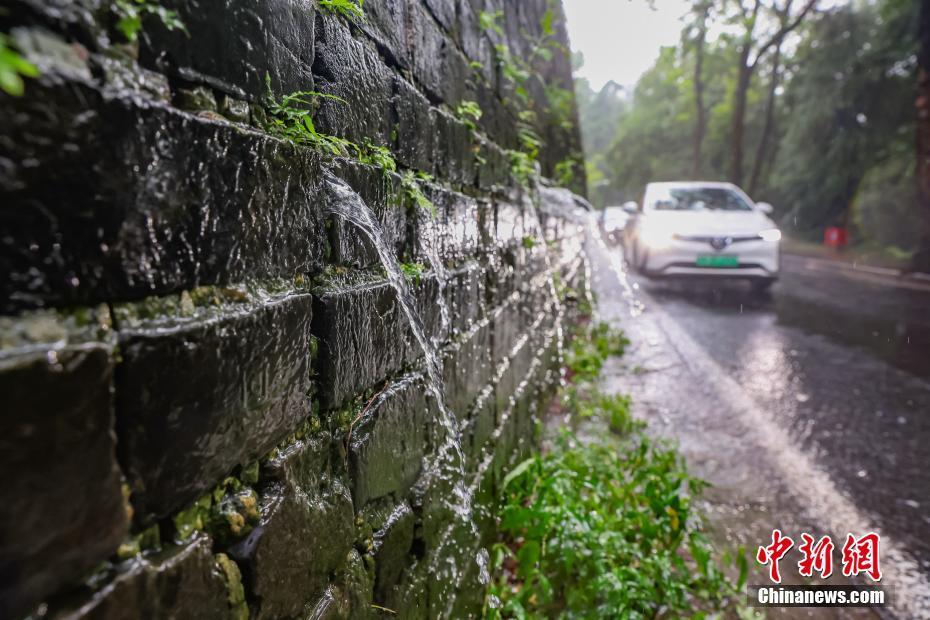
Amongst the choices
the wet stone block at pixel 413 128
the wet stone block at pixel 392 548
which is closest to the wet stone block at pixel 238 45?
the wet stone block at pixel 413 128

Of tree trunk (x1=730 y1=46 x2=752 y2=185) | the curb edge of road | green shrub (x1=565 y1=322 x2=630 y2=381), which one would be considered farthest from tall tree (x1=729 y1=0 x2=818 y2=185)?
green shrub (x1=565 y1=322 x2=630 y2=381)

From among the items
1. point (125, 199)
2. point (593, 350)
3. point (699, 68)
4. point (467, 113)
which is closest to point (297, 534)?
point (125, 199)

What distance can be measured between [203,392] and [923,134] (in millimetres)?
12931

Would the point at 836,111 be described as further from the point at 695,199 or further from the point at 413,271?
the point at 413,271

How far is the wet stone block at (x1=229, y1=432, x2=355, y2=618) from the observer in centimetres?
86

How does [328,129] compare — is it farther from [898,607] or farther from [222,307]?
[898,607]

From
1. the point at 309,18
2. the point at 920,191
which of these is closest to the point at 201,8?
the point at 309,18

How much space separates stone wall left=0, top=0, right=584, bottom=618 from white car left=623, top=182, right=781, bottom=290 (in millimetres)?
6772

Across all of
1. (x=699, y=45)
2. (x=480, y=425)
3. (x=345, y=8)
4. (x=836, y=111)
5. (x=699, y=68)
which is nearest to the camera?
(x=345, y=8)

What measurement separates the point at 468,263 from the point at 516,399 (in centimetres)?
107

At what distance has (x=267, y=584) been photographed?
2.86ft

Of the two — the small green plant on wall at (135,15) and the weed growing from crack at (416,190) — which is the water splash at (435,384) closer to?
the weed growing from crack at (416,190)

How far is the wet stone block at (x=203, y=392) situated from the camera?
64 cm

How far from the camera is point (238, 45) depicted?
2.73 ft
